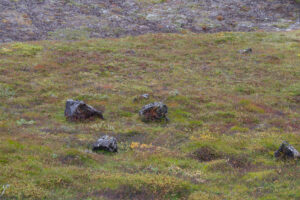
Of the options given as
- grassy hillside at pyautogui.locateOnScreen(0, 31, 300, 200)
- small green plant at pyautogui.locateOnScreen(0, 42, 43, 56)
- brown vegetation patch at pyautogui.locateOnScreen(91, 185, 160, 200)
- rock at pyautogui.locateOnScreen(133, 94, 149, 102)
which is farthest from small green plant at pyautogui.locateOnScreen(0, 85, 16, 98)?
brown vegetation patch at pyautogui.locateOnScreen(91, 185, 160, 200)

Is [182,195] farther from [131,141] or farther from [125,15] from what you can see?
[125,15]

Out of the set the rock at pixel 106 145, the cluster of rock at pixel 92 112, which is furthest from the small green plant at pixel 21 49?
the rock at pixel 106 145

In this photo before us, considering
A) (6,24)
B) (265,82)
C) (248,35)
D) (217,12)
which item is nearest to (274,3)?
(217,12)

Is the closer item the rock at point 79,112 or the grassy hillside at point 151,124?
the grassy hillside at point 151,124

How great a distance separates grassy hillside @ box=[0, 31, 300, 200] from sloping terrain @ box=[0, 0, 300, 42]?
7.63 meters

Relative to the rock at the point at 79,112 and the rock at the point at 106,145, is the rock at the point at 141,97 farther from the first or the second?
the rock at the point at 106,145

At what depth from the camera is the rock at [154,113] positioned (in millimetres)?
23312

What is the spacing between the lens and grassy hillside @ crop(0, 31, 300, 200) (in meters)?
13.1

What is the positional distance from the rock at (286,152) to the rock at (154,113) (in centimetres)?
849

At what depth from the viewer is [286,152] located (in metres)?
16.8

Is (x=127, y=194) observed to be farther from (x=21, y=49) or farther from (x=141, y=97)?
(x=21, y=49)

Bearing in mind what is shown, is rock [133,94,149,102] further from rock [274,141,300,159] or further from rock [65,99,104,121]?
rock [274,141,300,159]

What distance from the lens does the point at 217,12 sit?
70625 mm

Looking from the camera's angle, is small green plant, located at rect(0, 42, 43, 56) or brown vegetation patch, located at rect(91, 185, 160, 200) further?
small green plant, located at rect(0, 42, 43, 56)
